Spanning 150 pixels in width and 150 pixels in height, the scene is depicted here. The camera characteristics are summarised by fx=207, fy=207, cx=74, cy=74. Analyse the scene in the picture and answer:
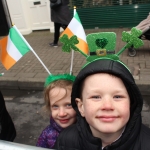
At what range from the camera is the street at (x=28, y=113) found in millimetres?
2934

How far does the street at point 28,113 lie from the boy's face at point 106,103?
1.94 m

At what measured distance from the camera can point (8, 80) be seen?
4.32m

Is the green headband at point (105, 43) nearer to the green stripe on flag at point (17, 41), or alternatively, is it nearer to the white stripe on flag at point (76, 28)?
the white stripe on flag at point (76, 28)

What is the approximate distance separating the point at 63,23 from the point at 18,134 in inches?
146

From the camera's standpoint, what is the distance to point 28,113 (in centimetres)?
346

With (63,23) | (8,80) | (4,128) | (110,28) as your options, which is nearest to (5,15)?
(63,23)

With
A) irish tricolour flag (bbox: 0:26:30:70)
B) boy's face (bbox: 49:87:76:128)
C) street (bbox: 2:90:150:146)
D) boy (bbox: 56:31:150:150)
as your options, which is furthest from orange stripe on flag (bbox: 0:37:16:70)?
street (bbox: 2:90:150:146)

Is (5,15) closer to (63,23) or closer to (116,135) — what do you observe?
(63,23)

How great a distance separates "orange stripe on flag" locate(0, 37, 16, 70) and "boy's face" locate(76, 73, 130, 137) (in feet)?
3.22

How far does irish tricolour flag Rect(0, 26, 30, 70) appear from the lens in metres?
1.80

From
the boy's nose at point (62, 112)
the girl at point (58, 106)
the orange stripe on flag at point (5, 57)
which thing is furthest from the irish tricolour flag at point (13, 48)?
the boy's nose at point (62, 112)

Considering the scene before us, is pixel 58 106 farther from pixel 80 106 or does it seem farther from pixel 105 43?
pixel 105 43

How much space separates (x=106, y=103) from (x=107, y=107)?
21 mm

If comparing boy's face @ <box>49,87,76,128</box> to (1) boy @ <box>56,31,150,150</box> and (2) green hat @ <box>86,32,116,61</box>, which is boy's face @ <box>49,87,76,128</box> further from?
(2) green hat @ <box>86,32,116,61</box>
